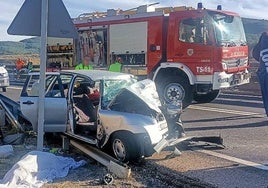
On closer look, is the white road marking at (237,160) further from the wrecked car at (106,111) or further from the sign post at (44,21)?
the sign post at (44,21)

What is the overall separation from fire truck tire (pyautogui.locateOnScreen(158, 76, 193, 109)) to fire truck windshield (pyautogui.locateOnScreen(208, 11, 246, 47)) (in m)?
1.60

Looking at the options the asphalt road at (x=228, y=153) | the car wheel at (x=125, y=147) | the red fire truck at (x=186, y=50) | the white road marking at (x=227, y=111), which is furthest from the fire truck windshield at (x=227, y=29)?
the car wheel at (x=125, y=147)

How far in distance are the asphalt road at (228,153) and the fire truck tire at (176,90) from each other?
0.89 m

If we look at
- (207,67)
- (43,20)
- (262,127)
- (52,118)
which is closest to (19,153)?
(52,118)

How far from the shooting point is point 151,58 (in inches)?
513

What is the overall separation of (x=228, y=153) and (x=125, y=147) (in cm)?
195

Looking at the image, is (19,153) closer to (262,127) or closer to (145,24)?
(262,127)

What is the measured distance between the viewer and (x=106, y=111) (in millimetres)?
6117

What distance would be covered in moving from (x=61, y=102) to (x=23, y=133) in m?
1.27

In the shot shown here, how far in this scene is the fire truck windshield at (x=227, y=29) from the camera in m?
11.7

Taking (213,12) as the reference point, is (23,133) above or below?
below

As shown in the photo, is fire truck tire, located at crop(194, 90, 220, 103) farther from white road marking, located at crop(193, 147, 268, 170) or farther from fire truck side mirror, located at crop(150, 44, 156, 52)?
white road marking, located at crop(193, 147, 268, 170)

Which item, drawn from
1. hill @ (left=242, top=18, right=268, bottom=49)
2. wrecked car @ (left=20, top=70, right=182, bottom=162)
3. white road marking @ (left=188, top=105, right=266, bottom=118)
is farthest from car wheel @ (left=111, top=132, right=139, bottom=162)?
white road marking @ (left=188, top=105, right=266, bottom=118)

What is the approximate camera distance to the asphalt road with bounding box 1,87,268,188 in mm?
5451
